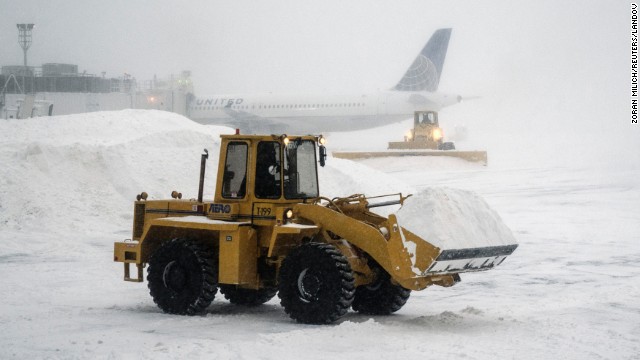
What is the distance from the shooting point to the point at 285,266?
10.9 m

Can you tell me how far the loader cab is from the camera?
11.5 metres

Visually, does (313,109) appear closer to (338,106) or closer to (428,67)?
(338,106)

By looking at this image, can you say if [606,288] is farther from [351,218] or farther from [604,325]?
[351,218]

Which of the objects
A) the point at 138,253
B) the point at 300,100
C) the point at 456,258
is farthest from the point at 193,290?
the point at 300,100

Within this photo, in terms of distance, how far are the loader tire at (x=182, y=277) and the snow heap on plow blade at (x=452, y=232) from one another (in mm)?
2683

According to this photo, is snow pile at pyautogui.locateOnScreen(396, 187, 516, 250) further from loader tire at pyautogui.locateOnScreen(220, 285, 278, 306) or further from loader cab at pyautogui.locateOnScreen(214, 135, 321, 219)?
loader tire at pyautogui.locateOnScreen(220, 285, 278, 306)

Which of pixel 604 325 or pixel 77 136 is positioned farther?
pixel 77 136

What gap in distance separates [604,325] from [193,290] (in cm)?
531

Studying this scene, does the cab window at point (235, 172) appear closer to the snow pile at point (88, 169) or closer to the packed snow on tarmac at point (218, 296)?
the packed snow on tarmac at point (218, 296)

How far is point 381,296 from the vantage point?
1191 cm

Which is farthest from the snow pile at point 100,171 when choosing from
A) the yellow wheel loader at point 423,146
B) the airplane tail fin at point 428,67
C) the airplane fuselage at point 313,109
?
the airplane tail fin at point 428,67

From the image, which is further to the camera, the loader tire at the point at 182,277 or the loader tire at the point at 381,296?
the loader tire at the point at 381,296

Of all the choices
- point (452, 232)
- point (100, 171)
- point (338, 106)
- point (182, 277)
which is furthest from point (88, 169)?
point (338, 106)

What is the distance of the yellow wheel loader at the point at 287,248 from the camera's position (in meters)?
10.5
